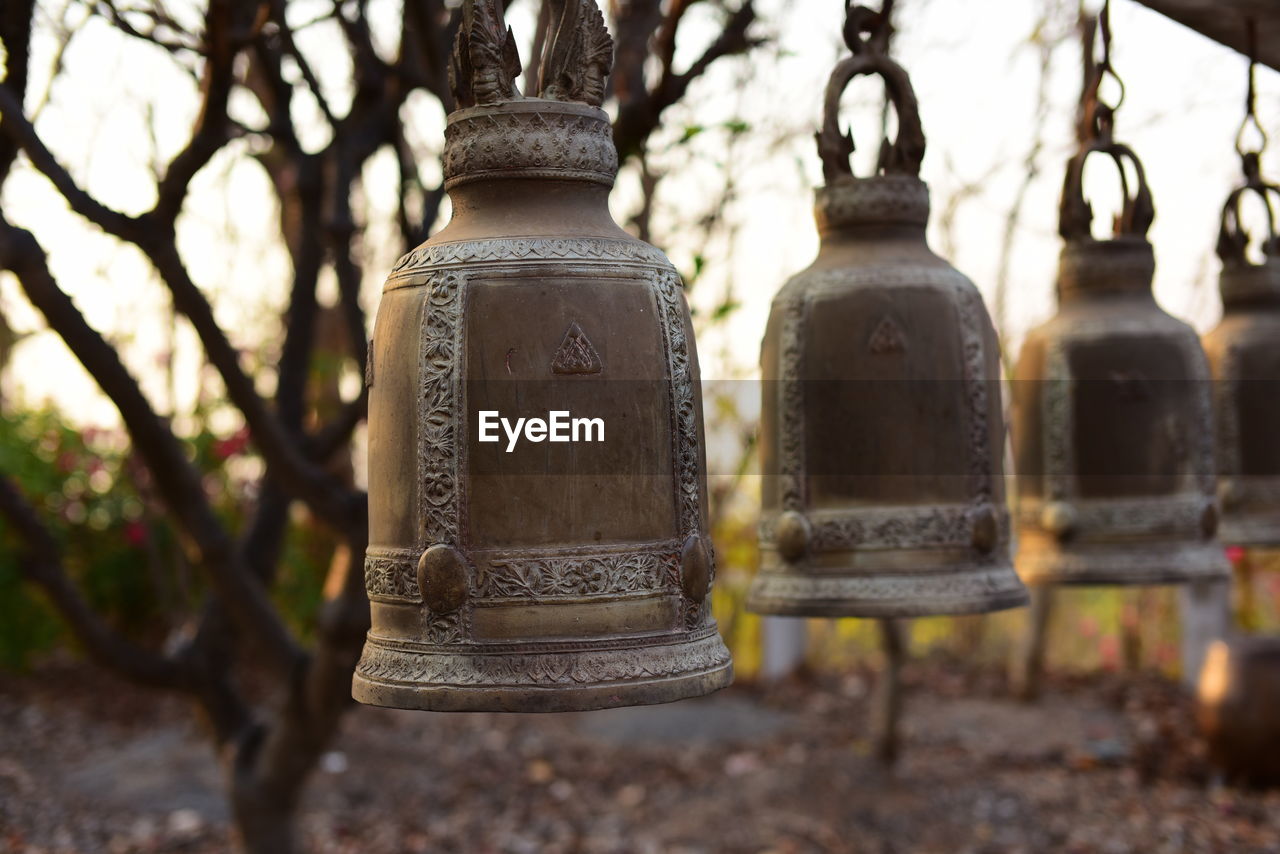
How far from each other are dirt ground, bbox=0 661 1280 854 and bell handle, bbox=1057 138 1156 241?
425 centimetres

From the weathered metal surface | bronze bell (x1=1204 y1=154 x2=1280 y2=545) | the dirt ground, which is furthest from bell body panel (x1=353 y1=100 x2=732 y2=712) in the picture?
the weathered metal surface

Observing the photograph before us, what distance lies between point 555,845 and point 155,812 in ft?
7.62

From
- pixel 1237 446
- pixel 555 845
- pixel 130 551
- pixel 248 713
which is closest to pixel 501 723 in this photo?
pixel 555 845

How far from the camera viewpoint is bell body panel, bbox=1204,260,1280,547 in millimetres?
3682

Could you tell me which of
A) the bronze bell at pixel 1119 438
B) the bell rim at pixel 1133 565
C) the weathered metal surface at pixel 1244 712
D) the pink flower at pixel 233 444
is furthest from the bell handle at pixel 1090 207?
the pink flower at pixel 233 444

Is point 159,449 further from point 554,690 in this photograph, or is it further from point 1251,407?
point 1251,407

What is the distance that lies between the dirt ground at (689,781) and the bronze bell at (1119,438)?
3.99 m

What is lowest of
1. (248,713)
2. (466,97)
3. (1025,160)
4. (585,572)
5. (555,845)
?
(555,845)

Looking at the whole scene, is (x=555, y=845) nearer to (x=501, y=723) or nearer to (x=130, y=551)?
(x=501, y=723)

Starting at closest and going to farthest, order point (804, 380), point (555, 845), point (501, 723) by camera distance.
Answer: point (804, 380), point (555, 845), point (501, 723)

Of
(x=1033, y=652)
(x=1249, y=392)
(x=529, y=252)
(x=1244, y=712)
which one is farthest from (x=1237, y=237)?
(x=1033, y=652)

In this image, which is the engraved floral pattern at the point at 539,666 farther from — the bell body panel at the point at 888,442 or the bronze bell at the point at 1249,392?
the bronze bell at the point at 1249,392

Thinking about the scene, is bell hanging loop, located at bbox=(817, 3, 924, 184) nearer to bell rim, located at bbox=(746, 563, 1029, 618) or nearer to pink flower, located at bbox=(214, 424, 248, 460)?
bell rim, located at bbox=(746, 563, 1029, 618)

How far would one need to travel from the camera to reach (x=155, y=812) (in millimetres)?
7453
